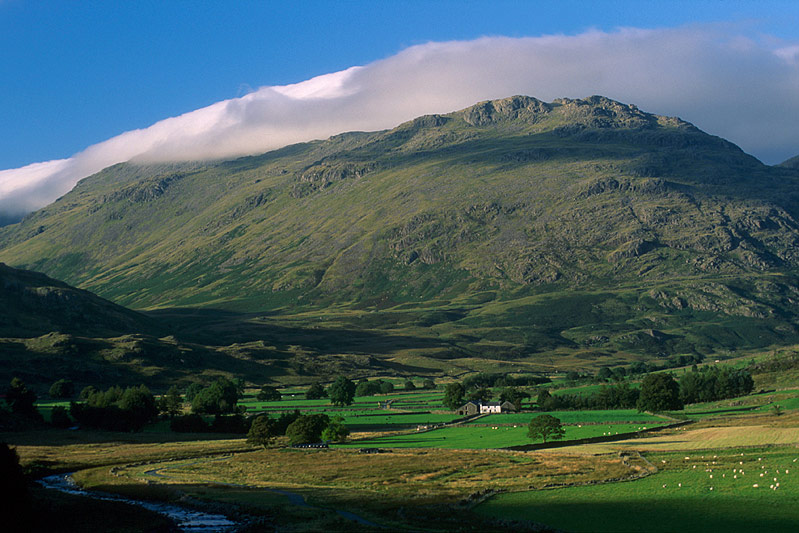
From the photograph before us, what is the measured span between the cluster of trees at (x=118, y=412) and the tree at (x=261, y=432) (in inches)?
1752

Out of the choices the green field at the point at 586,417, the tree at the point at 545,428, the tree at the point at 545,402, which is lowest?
the tree at the point at 545,402

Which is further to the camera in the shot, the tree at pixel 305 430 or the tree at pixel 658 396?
the tree at pixel 658 396

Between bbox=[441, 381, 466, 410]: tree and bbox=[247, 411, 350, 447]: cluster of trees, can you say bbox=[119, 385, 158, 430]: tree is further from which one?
bbox=[441, 381, 466, 410]: tree

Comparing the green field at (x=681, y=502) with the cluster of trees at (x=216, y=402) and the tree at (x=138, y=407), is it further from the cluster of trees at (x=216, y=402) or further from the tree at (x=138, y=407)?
the cluster of trees at (x=216, y=402)

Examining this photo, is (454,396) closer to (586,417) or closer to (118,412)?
(586,417)

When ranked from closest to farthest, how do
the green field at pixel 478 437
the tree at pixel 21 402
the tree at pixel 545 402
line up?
the green field at pixel 478 437 → the tree at pixel 21 402 → the tree at pixel 545 402

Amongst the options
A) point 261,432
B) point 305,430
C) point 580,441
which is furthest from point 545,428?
point 261,432

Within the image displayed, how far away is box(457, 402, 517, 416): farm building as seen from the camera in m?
185

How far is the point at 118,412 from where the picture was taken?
16412 centimetres

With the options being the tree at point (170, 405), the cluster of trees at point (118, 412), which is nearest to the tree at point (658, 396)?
the cluster of trees at point (118, 412)

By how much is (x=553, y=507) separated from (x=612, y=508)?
507 cm

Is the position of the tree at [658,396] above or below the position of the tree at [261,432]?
below

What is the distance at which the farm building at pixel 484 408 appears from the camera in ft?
607

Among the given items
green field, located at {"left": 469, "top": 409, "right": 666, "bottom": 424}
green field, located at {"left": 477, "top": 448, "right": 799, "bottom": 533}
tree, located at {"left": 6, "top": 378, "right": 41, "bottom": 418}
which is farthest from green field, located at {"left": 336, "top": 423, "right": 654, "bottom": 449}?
tree, located at {"left": 6, "top": 378, "right": 41, "bottom": 418}
